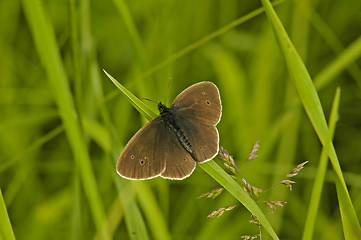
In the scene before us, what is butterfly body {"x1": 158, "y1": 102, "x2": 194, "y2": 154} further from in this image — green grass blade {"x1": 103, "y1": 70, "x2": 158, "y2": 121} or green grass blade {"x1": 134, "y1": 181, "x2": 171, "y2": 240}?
green grass blade {"x1": 134, "y1": 181, "x2": 171, "y2": 240}

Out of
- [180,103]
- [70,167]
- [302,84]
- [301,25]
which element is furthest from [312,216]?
[70,167]

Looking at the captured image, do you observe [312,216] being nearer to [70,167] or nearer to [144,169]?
[144,169]

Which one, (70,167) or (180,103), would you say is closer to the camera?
(180,103)

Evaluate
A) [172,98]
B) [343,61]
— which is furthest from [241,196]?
[172,98]

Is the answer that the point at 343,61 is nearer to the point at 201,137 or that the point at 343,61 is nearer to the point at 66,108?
the point at 201,137

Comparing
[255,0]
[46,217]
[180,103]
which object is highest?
[255,0]

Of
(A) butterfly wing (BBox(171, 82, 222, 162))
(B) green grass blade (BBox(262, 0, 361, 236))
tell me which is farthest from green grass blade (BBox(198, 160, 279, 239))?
(A) butterfly wing (BBox(171, 82, 222, 162))
